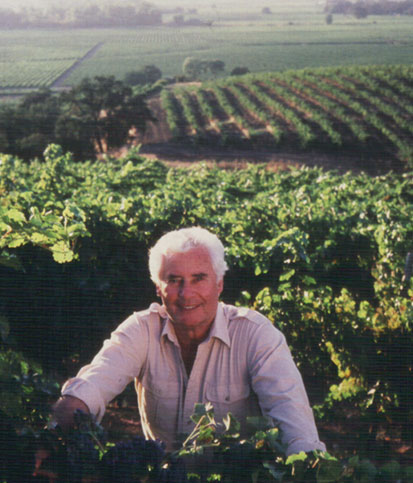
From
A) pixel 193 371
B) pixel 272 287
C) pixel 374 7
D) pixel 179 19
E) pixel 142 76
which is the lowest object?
pixel 272 287

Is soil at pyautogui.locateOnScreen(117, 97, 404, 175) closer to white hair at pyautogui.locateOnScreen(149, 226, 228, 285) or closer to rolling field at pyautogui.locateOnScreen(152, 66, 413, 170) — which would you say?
rolling field at pyautogui.locateOnScreen(152, 66, 413, 170)

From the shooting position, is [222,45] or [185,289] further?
[222,45]

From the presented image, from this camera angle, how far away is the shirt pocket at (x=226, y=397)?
212cm

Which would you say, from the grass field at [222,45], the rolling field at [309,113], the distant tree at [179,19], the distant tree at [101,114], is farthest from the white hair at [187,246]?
the distant tree at [179,19]

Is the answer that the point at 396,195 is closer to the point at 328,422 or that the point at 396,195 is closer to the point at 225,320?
the point at 328,422

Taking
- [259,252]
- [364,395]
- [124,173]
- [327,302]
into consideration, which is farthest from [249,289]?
[124,173]

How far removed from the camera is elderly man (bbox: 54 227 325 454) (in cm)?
210

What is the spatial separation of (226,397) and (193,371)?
179 mm

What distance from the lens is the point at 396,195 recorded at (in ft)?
30.2

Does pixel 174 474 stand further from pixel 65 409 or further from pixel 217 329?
pixel 217 329

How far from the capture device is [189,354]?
2.30m

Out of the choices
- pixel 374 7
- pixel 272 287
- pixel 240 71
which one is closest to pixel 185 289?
pixel 272 287

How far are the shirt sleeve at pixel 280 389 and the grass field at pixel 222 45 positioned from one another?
45.0 metres

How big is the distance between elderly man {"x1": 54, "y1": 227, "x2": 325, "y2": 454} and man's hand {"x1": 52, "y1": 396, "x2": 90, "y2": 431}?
113 millimetres
